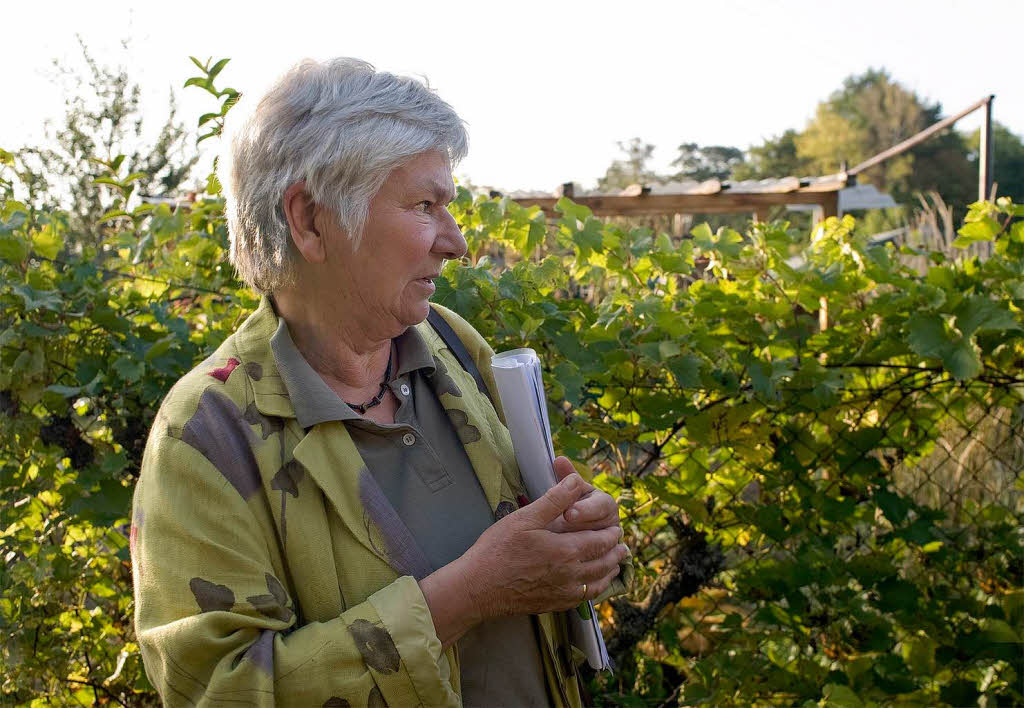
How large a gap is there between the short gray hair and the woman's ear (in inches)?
0.5

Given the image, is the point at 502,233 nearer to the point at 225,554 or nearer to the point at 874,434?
the point at 874,434

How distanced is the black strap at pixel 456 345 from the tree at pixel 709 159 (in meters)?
58.7

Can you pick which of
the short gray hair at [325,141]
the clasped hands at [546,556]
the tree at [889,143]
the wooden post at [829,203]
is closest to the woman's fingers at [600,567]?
the clasped hands at [546,556]

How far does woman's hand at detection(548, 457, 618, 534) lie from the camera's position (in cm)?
150

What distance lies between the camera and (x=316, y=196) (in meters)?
1.49

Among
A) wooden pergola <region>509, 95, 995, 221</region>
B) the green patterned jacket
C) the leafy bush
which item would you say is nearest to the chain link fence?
the leafy bush

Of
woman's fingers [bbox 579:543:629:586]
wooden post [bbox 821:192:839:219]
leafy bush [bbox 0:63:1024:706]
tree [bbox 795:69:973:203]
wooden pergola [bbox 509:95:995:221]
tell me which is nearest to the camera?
woman's fingers [bbox 579:543:629:586]

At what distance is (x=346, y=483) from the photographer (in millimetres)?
1438

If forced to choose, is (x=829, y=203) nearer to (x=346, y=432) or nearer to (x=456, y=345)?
(x=456, y=345)

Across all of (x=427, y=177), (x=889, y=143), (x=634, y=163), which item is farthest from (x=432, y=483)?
(x=889, y=143)

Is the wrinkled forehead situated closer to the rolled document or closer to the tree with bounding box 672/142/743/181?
the rolled document

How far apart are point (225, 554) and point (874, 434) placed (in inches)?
74.2

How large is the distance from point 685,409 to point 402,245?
1117mm

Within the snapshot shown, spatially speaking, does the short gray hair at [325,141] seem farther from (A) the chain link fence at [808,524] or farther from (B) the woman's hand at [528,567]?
(A) the chain link fence at [808,524]
